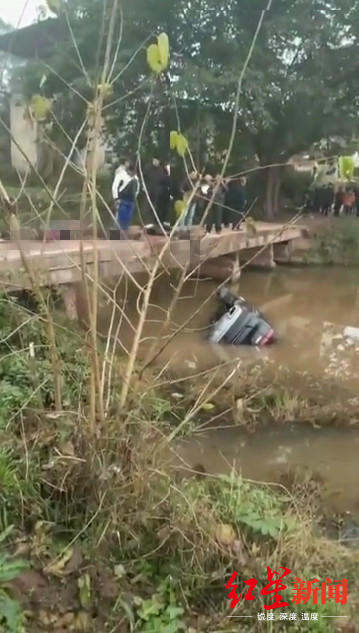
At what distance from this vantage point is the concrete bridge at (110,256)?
2.99m

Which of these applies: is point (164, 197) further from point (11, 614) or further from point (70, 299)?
point (11, 614)

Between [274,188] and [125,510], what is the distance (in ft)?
51.2

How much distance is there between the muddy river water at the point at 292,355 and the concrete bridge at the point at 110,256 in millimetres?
489

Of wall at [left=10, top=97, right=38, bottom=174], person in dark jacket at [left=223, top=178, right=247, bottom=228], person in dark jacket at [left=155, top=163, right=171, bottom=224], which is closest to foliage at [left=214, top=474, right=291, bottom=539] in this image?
wall at [left=10, top=97, right=38, bottom=174]

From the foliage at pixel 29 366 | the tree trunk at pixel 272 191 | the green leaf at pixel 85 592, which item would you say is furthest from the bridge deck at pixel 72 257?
the tree trunk at pixel 272 191

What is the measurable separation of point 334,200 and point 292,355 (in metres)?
11.2

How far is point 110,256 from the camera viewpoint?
22.0ft

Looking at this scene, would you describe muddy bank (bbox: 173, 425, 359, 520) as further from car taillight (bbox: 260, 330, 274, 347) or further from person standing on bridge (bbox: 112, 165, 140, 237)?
person standing on bridge (bbox: 112, 165, 140, 237)

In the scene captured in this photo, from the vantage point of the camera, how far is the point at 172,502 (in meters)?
2.70

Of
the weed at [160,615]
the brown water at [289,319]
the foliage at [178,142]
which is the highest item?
the foliage at [178,142]

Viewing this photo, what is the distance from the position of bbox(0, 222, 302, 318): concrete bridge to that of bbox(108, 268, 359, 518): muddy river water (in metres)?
0.49

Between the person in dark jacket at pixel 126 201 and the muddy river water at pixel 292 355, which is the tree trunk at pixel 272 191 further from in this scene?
the person in dark jacket at pixel 126 201

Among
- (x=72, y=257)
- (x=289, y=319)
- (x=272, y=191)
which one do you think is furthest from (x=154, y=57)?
(x=272, y=191)

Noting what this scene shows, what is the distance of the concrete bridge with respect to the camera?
2988 mm
